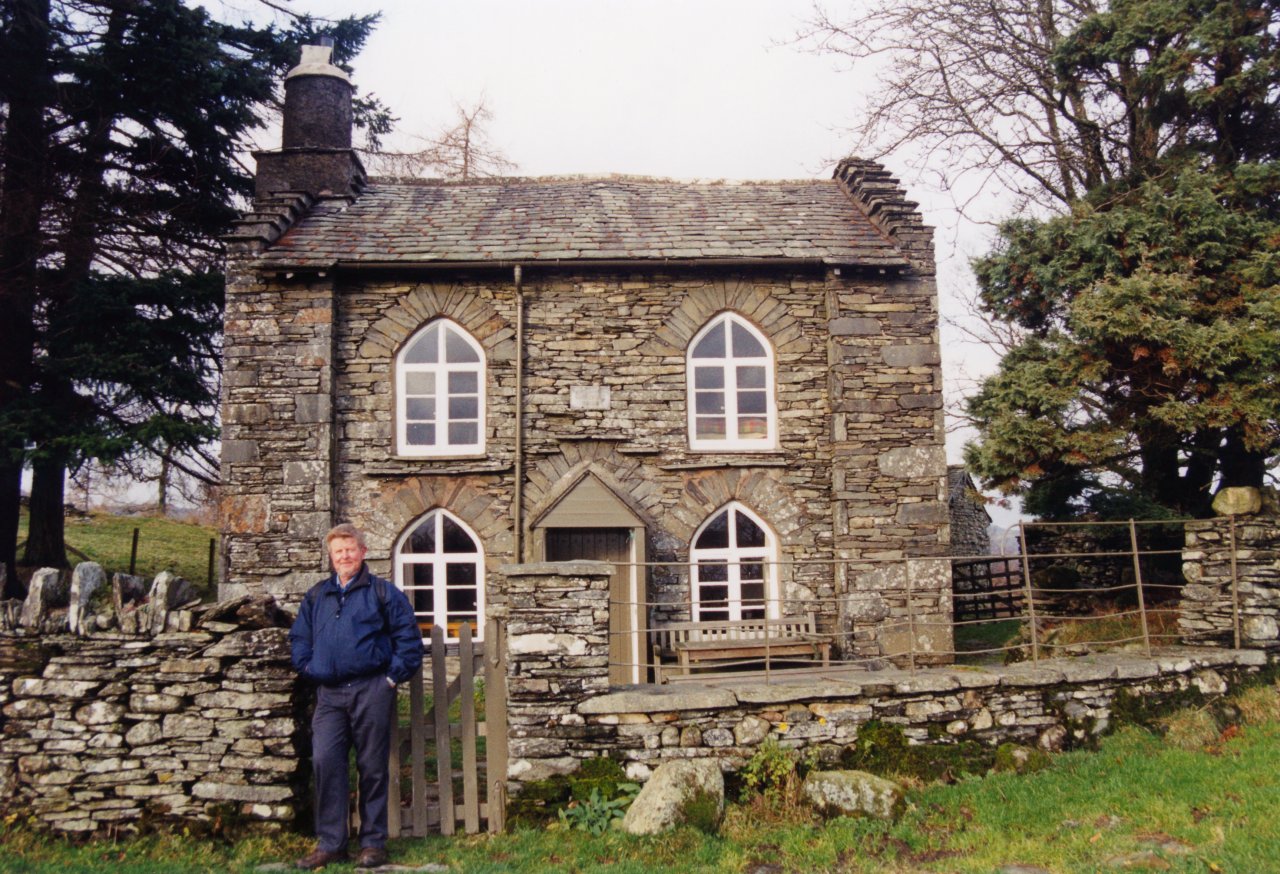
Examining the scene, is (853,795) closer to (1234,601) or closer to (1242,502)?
(1234,601)

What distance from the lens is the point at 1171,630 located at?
1014 centimetres

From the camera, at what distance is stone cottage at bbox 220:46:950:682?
38.8 feet

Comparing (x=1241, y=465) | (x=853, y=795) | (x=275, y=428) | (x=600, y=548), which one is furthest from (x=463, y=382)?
(x=1241, y=465)

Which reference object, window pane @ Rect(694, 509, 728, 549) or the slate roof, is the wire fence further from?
the slate roof

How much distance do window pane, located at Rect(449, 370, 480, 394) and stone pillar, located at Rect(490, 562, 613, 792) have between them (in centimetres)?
623

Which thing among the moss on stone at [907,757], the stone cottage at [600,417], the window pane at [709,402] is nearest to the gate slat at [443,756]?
the moss on stone at [907,757]

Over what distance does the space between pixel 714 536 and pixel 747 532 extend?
0.45 m

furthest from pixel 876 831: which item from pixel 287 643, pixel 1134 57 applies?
pixel 1134 57

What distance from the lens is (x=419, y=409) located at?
12.4m

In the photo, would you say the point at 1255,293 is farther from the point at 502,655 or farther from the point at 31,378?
the point at 31,378

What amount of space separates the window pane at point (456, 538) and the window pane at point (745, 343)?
4498 millimetres

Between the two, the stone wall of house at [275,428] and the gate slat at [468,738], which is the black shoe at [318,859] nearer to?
the gate slat at [468,738]

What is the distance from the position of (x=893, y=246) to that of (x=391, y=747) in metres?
9.77

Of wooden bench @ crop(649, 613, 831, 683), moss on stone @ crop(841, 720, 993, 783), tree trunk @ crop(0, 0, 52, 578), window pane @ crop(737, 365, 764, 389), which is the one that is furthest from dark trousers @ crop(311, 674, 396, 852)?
tree trunk @ crop(0, 0, 52, 578)
